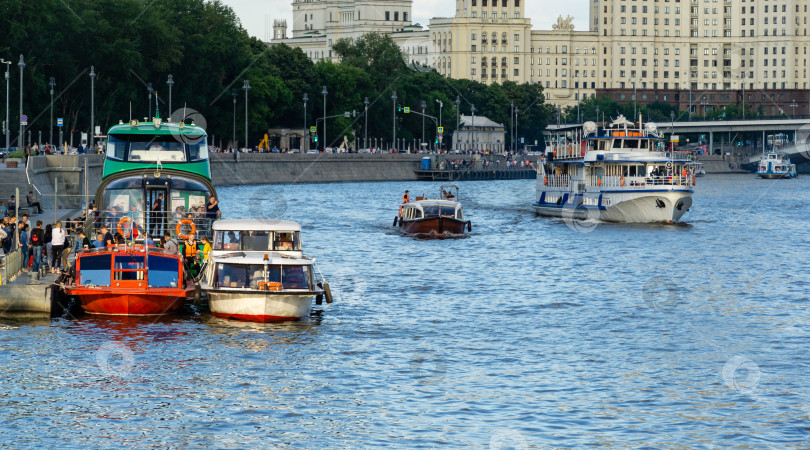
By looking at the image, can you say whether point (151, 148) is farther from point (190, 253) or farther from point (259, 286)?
point (259, 286)

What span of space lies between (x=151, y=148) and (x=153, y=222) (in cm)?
362

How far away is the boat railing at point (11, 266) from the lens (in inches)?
1709

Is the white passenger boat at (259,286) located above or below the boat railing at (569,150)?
below

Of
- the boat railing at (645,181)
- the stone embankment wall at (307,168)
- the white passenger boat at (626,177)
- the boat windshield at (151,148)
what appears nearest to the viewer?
the boat windshield at (151,148)

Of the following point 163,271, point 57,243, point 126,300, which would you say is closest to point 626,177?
point 57,243

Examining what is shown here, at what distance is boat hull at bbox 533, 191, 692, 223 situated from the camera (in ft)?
298

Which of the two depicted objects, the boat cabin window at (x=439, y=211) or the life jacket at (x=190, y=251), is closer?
the life jacket at (x=190, y=251)

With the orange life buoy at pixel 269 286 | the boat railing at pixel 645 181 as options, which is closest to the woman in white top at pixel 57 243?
the orange life buoy at pixel 269 286

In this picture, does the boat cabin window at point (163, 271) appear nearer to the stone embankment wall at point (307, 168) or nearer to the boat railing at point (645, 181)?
the boat railing at point (645, 181)

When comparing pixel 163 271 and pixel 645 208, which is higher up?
pixel 645 208

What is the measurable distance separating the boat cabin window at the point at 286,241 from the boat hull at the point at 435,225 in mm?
36861

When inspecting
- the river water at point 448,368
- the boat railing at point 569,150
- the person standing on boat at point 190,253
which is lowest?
the river water at point 448,368

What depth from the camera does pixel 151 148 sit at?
54.5 m

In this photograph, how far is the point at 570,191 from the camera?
320 feet
